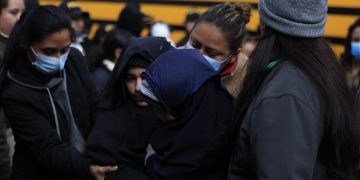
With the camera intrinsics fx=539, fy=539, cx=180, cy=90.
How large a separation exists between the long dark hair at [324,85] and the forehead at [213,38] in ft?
2.49

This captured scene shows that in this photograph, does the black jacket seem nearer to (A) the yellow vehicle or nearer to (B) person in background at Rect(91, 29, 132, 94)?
(B) person in background at Rect(91, 29, 132, 94)

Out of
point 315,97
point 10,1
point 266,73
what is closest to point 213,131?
point 266,73

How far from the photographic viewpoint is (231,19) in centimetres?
255

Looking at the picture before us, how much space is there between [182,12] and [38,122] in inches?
225

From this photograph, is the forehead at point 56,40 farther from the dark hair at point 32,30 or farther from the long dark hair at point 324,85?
the long dark hair at point 324,85

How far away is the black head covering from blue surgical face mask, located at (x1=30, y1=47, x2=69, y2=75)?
1.53ft

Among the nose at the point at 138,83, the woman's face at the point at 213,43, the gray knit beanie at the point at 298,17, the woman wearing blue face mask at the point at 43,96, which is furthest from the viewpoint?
the woman wearing blue face mask at the point at 43,96

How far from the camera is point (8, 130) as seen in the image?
3.34 metres

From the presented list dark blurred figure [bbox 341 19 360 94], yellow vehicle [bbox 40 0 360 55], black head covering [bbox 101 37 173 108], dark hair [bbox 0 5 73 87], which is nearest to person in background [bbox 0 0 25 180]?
dark hair [bbox 0 5 73 87]

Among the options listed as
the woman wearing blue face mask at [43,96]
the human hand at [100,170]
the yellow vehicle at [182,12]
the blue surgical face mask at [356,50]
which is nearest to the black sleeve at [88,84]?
the woman wearing blue face mask at [43,96]

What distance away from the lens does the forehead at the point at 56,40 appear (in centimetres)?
275

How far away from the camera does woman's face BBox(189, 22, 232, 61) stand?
8.07 ft

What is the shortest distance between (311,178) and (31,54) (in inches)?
67.6

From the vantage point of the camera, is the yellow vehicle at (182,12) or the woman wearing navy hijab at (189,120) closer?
the woman wearing navy hijab at (189,120)
